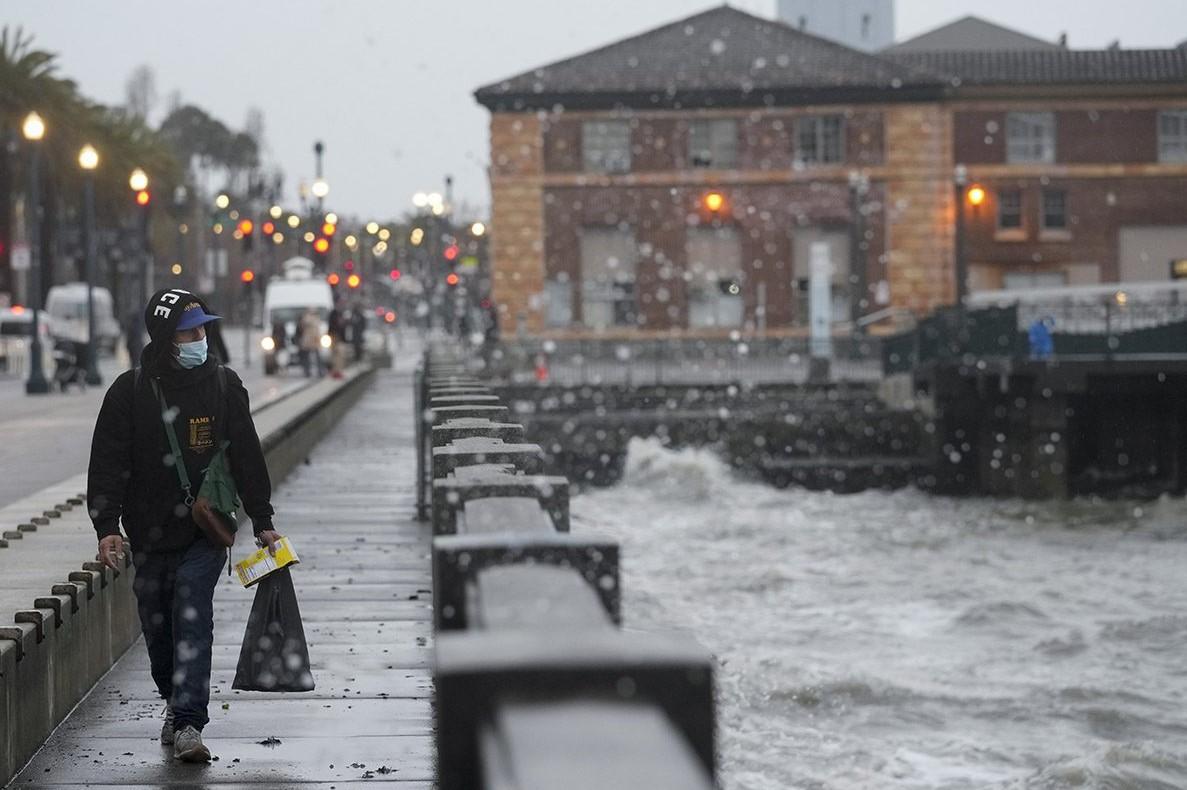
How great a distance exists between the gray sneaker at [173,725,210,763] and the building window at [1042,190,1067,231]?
2094 inches

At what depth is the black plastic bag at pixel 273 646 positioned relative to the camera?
721cm

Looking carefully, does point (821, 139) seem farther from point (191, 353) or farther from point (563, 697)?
point (563, 697)

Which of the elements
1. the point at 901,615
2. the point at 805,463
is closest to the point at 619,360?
the point at 805,463

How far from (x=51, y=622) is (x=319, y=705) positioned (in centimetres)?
134

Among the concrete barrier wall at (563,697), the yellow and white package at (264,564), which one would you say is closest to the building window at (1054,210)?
the yellow and white package at (264,564)

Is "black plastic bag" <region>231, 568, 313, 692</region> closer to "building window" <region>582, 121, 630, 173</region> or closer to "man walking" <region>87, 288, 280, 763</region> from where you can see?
"man walking" <region>87, 288, 280, 763</region>

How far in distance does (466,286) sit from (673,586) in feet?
294

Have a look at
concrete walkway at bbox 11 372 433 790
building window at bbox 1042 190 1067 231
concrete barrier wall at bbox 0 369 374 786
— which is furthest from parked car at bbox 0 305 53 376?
concrete barrier wall at bbox 0 369 374 786

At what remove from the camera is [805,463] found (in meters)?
39.9

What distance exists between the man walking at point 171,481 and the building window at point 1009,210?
173 ft

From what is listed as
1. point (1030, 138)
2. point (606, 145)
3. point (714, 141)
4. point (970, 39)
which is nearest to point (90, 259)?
point (606, 145)

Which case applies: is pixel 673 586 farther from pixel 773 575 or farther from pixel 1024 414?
pixel 1024 414

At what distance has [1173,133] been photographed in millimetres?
57375

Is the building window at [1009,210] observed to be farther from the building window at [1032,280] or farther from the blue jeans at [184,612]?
the blue jeans at [184,612]
